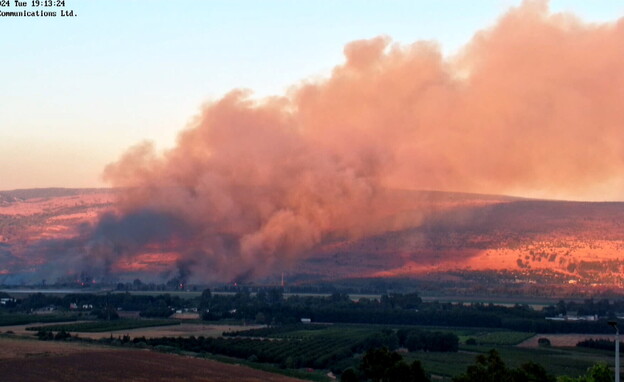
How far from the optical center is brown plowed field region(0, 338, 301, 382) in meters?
53.2

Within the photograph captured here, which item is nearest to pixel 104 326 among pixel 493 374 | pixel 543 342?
pixel 543 342

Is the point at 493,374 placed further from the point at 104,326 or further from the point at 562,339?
the point at 104,326

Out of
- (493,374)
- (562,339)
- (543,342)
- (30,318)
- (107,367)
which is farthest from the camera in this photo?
(30,318)

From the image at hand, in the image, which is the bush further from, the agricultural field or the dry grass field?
the agricultural field

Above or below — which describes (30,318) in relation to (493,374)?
above

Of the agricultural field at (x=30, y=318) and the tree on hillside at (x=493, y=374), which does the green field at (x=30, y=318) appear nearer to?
the agricultural field at (x=30, y=318)

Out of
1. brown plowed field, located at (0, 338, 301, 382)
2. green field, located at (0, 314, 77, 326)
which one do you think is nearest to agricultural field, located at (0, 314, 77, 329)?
green field, located at (0, 314, 77, 326)

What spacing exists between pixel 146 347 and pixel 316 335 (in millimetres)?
20684

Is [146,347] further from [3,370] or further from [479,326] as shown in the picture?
[479,326]

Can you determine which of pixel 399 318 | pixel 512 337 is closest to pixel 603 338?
pixel 512 337

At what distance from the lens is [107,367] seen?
5803 centimetres

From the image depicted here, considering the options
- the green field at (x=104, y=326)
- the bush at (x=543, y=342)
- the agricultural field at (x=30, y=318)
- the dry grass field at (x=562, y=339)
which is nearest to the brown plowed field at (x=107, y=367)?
the green field at (x=104, y=326)

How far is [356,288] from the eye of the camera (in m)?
168

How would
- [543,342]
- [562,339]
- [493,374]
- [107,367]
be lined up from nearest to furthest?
[493,374], [107,367], [543,342], [562,339]
